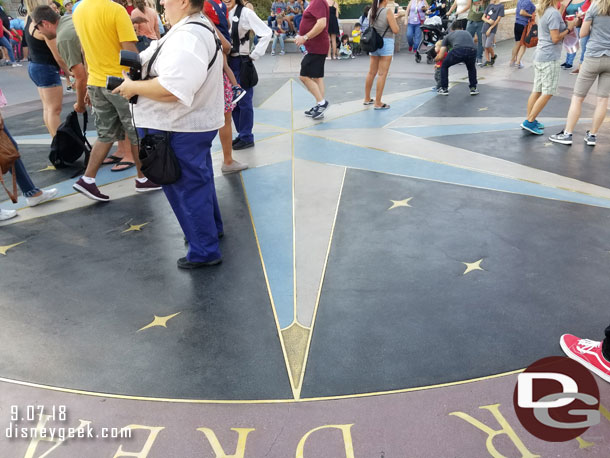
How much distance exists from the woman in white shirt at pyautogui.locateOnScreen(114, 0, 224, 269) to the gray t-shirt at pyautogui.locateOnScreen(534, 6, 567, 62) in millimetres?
4496

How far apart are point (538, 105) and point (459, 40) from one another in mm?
2910

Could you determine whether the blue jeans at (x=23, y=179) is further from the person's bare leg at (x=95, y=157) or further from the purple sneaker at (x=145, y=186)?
the purple sneaker at (x=145, y=186)

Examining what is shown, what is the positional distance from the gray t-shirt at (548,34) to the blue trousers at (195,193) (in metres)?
4.57

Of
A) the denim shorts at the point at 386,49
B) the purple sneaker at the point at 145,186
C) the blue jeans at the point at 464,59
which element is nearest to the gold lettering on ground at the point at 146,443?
the purple sneaker at the point at 145,186

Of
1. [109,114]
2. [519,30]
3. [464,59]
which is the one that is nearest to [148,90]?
[109,114]

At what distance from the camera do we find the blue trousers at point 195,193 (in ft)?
10.2

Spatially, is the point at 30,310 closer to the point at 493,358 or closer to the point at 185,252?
the point at 185,252

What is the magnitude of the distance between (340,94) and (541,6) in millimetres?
3892

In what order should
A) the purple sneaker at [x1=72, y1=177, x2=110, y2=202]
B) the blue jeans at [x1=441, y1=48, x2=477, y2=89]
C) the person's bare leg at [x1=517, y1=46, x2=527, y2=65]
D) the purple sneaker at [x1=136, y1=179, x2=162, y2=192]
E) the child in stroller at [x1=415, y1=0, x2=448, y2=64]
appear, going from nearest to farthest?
1. the purple sneaker at [x1=72, y1=177, x2=110, y2=202]
2. the purple sneaker at [x1=136, y1=179, x2=162, y2=192]
3. the blue jeans at [x1=441, y1=48, x2=477, y2=89]
4. the person's bare leg at [x1=517, y1=46, x2=527, y2=65]
5. the child in stroller at [x1=415, y1=0, x2=448, y2=64]

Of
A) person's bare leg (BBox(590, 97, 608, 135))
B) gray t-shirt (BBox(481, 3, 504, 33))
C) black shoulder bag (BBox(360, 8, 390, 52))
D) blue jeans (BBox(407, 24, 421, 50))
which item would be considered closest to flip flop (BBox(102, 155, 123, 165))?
black shoulder bag (BBox(360, 8, 390, 52))

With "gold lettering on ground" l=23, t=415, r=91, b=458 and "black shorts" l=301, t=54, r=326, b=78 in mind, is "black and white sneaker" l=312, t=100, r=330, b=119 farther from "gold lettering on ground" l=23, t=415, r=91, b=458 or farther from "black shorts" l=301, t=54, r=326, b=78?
"gold lettering on ground" l=23, t=415, r=91, b=458

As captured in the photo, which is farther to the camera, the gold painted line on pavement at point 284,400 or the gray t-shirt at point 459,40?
the gray t-shirt at point 459,40

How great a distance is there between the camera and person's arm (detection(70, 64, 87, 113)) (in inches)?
194

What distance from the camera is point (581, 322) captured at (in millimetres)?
2799
